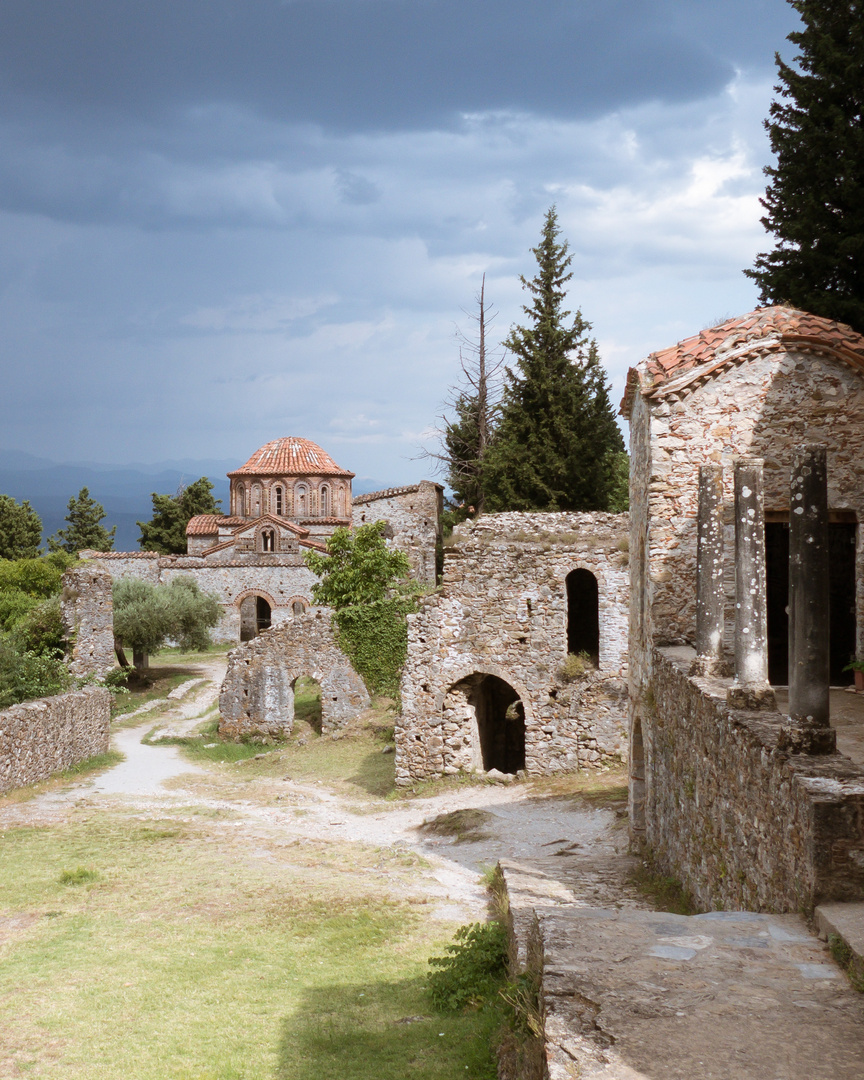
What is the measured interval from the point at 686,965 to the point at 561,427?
81.2 feet

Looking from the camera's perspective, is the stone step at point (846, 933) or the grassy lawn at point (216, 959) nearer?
the stone step at point (846, 933)

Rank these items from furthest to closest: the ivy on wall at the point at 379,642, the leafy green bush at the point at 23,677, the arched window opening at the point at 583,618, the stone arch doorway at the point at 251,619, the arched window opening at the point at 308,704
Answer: the stone arch doorway at the point at 251,619, the arched window opening at the point at 308,704, the ivy on wall at the point at 379,642, the arched window opening at the point at 583,618, the leafy green bush at the point at 23,677

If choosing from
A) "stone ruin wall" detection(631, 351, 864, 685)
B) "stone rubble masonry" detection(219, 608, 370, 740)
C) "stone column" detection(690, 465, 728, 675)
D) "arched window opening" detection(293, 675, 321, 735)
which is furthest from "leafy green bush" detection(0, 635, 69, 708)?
"stone column" detection(690, 465, 728, 675)

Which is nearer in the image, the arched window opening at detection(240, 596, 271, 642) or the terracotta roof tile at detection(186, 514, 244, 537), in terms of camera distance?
the arched window opening at detection(240, 596, 271, 642)

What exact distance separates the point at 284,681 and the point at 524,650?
27.2 ft

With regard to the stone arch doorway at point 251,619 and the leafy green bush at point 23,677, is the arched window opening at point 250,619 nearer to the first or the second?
the stone arch doorway at point 251,619

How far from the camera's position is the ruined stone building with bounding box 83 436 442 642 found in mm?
37375

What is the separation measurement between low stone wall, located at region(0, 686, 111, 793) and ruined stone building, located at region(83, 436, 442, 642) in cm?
1075

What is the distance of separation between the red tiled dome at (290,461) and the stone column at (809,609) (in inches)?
1748

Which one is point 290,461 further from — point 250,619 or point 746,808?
point 746,808

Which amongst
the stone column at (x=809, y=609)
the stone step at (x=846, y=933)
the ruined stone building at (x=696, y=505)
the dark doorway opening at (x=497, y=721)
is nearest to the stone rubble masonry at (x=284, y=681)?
the dark doorway opening at (x=497, y=721)

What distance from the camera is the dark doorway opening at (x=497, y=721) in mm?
17422

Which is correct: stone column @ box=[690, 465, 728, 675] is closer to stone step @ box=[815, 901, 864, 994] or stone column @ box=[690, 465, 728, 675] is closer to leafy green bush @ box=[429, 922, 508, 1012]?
leafy green bush @ box=[429, 922, 508, 1012]

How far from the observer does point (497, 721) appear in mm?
20500
